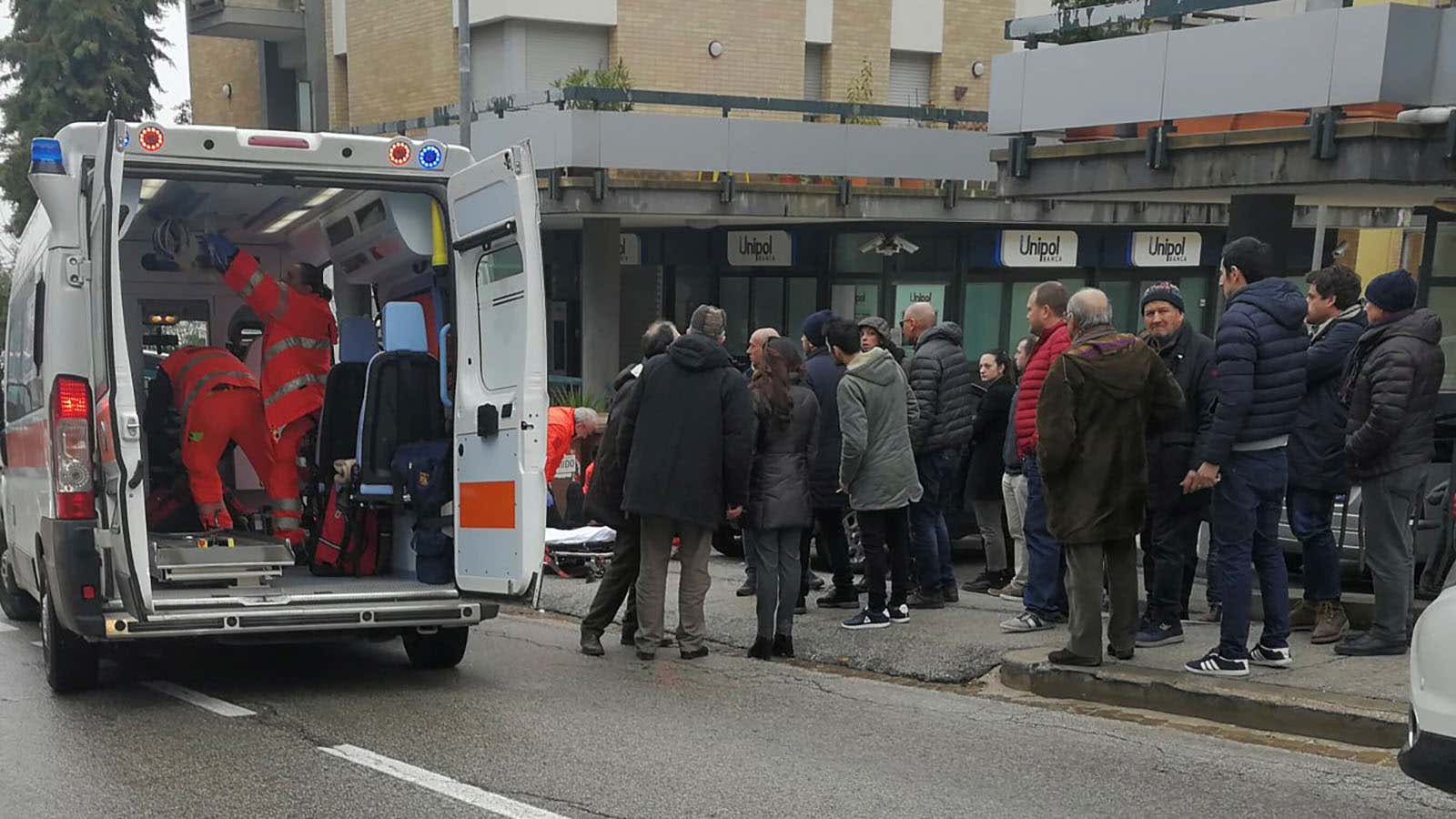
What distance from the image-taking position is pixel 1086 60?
13914 millimetres

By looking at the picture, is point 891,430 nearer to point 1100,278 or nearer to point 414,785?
point 414,785

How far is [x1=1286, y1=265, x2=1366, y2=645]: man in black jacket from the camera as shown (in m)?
7.48

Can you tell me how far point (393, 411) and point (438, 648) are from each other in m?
1.29

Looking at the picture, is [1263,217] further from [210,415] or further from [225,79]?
[225,79]

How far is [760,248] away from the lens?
24562 mm

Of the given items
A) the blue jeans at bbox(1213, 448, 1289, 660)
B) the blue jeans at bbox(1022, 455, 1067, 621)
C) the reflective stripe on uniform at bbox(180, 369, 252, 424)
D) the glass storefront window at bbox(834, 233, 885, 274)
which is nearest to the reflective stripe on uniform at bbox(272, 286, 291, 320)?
the reflective stripe on uniform at bbox(180, 369, 252, 424)

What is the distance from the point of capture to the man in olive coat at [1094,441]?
7.07 meters

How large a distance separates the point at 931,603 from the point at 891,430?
1340 mm

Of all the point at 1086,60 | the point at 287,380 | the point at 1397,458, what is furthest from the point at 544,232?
the point at 1397,458

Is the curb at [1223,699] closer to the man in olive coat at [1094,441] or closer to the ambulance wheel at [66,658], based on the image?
the man in olive coat at [1094,441]

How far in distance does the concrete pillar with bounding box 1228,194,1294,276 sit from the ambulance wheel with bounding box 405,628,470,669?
8.98 meters

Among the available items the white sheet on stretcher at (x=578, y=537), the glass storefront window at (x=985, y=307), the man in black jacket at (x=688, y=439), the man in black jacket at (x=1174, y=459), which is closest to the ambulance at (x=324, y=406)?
the man in black jacket at (x=688, y=439)

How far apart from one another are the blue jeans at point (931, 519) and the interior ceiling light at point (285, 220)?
4.34 metres

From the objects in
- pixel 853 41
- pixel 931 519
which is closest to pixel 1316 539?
pixel 931 519
